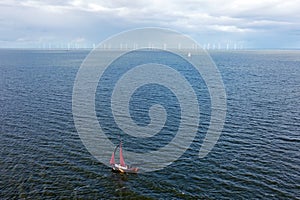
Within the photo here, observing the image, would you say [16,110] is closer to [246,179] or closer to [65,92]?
[65,92]

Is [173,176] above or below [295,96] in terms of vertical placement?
below

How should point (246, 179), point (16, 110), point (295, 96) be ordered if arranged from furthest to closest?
point (295, 96) < point (16, 110) < point (246, 179)

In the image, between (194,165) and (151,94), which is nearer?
(194,165)

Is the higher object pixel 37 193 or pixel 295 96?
pixel 295 96

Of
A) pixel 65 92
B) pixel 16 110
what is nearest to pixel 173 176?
pixel 16 110

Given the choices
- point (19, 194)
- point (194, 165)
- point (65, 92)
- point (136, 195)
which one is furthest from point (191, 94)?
point (19, 194)

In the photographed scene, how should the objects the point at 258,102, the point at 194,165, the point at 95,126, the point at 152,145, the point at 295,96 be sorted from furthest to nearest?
1. the point at 295,96
2. the point at 258,102
3. the point at 95,126
4. the point at 152,145
5. the point at 194,165

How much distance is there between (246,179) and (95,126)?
124 ft

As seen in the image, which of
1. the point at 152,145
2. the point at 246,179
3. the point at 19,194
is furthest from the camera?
the point at 152,145

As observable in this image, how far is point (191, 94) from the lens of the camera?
356ft

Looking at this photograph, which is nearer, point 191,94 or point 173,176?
point 173,176

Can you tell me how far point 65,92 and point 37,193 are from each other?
6969cm

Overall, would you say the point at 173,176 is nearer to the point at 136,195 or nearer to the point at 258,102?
the point at 136,195

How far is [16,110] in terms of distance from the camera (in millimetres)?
81812
